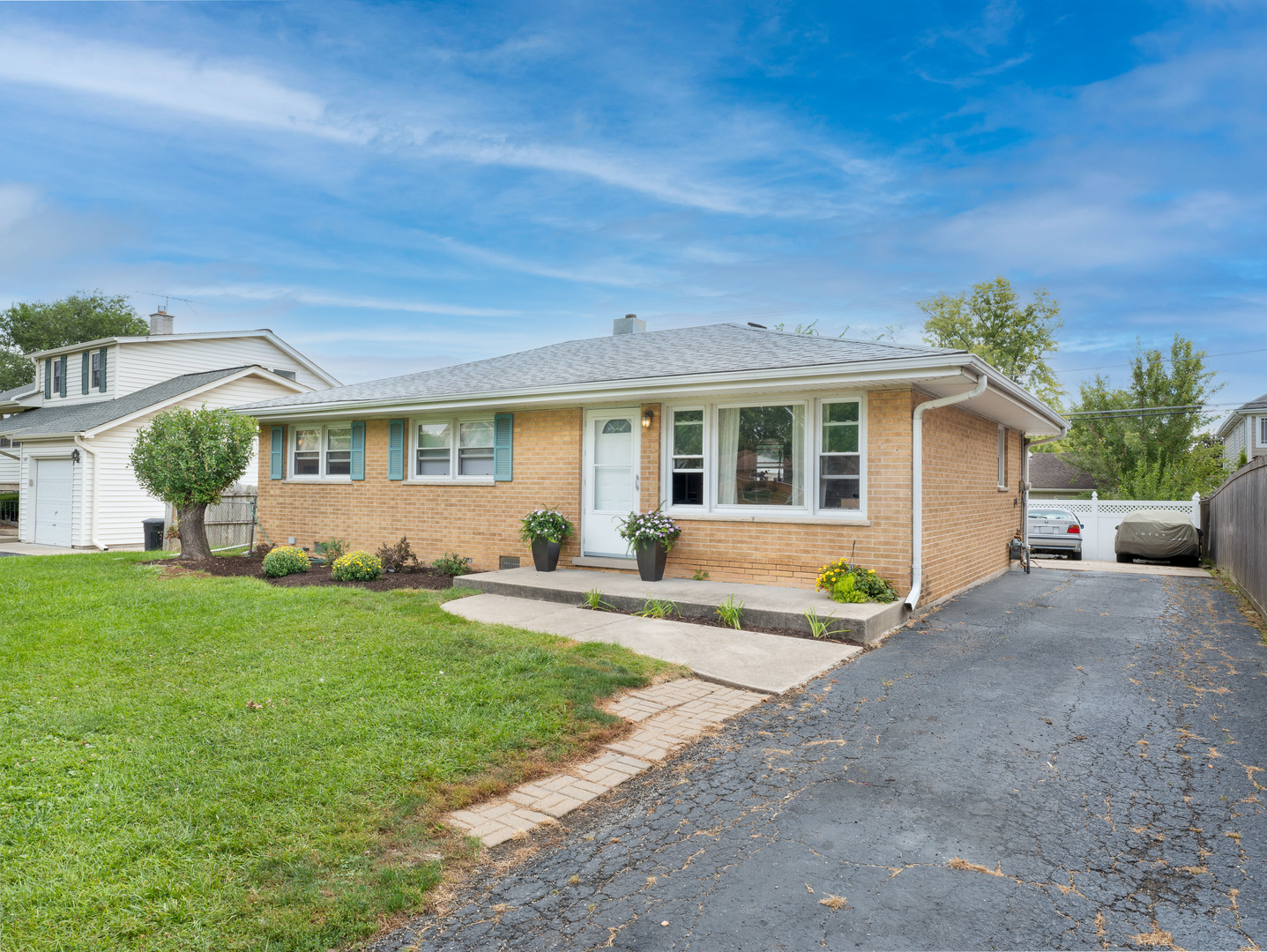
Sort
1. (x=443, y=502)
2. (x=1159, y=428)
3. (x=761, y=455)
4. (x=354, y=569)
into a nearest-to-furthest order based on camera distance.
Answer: (x=761, y=455) < (x=354, y=569) < (x=443, y=502) < (x=1159, y=428)

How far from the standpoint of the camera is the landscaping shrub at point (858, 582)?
26.0 ft

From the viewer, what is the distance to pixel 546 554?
1029 centimetres

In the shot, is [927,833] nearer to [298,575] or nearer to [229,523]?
[298,575]

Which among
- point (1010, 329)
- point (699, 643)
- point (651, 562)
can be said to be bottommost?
point (699, 643)

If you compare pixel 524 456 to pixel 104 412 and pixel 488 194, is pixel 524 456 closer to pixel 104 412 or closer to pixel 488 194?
pixel 488 194

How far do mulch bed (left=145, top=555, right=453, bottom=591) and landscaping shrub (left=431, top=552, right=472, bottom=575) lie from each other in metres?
0.09

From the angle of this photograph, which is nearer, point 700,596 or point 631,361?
point 700,596

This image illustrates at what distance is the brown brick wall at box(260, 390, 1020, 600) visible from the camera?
27.3 ft

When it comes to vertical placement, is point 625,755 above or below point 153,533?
below

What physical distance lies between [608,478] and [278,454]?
7.79 m

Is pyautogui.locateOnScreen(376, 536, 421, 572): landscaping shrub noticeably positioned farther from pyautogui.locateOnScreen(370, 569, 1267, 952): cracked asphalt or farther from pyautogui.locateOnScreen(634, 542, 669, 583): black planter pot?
pyautogui.locateOnScreen(370, 569, 1267, 952): cracked asphalt

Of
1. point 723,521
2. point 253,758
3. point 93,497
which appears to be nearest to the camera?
point 253,758

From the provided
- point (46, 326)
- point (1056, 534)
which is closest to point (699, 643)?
point (1056, 534)

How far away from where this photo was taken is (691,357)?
10.3 m
